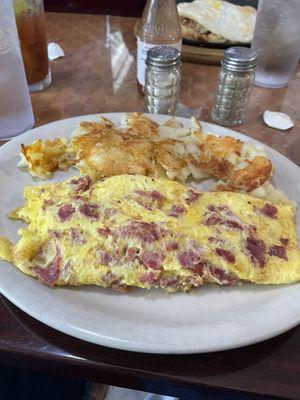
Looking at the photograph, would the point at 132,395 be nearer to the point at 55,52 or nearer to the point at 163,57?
the point at 163,57

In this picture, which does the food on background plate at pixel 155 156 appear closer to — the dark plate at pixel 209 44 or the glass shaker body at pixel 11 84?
the glass shaker body at pixel 11 84

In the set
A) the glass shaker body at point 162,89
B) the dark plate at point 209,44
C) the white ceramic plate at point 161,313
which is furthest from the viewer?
the dark plate at point 209,44

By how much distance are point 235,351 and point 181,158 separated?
0.47 m

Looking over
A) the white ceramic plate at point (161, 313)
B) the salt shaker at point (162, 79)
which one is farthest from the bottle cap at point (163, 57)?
the white ceramic plate at point (161, 313)

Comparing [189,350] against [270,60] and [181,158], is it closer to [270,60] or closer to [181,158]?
[181,158]

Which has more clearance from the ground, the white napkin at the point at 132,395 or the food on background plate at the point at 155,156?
Answer: the food on background plate at the point at 155,156

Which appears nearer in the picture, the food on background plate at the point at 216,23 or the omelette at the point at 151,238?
the omelette at the point at 151,238

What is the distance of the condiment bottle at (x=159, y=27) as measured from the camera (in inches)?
48.9

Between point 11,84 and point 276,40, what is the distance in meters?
0.89

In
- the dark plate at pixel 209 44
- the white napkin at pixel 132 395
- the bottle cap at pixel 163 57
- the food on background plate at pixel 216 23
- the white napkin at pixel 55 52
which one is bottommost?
the white napkin at pixel 132 395

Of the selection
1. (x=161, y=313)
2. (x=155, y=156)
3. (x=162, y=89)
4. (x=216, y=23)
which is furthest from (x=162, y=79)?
(x=161, y=313)

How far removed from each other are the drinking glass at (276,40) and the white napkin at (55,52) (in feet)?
2.46

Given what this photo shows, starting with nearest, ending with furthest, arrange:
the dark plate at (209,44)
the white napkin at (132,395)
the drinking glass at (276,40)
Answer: the white napkin at (132,395), the drinking glass at (276,40), the dark plate at (209,44)

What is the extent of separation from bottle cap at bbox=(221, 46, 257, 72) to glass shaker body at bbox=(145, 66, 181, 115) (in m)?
0.15
